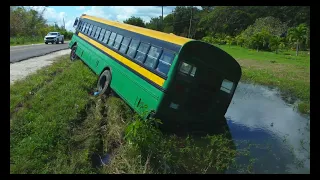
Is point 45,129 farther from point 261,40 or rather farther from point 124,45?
point 261,40

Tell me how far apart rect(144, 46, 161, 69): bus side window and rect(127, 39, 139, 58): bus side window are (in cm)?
106

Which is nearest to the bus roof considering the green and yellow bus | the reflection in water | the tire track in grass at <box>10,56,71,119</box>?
the green and yellow bus

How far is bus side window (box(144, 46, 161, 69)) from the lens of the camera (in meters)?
8.47

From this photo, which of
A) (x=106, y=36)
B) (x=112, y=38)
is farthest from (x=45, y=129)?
(x=106, y=36)

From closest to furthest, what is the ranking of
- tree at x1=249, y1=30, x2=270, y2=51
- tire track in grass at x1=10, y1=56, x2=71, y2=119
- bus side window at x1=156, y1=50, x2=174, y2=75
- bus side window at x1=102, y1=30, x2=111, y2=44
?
1. bus side window at x1=156, y1=50, x2=174, y2=75
2. tire track in grass at x1=10, y1=56, x2=71, y2=119
3. bus side window at x1=102, y1=30, x2=111, y2=44
4. tree at x1=249, y1=30, x2=270, y2=51

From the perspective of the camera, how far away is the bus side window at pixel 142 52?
29.9ft

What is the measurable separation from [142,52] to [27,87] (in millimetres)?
4543

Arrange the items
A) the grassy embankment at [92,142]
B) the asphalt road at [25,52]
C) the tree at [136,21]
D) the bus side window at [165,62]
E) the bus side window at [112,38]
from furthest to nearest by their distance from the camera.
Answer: the tree at [136,21]
the asphalt road at [25,52]
the bus side window at [112,38]
the bus side window at [165,62]
the grassy embankment at [92,142]

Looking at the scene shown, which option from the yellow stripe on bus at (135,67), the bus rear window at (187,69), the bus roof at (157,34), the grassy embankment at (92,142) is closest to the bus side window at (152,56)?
the yellow stripe on bus at (135,67)

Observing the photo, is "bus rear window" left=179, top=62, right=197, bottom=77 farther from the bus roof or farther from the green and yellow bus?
the bus roof

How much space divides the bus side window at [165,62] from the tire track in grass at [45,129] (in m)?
2.67

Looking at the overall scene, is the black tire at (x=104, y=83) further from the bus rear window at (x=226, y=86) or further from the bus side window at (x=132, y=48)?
the bus rear window at (x=226, y=86)

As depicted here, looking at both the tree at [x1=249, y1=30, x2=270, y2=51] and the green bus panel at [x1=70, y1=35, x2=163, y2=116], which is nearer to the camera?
the green bus panel at [x1=70, y1=35, x2=163, y2=116]
